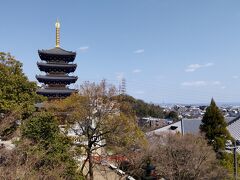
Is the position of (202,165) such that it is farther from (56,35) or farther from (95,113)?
(56,35)

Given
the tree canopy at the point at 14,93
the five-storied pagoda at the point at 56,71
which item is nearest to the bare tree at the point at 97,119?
the tree canopy at the point at 14,93

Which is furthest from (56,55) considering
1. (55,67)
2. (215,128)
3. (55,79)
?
(215,128)

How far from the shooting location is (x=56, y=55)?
113 feet

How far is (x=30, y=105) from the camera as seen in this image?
16250 mm

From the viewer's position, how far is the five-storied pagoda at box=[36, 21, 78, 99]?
109 ft

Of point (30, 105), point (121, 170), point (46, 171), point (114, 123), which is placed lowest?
point (121, 170)

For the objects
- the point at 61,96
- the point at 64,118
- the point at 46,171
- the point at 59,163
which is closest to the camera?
the point at 46,171

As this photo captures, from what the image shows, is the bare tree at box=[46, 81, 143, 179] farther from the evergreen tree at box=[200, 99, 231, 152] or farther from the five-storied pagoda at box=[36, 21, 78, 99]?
the five-storied pagoda at box=[36, 21, 78, 99]

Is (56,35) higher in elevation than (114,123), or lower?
higher

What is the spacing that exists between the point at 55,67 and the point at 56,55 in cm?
149

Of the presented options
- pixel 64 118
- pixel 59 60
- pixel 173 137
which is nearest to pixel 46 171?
pixel 64 118

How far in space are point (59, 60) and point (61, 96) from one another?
5.04 meters

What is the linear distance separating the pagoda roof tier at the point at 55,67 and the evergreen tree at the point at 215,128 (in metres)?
18.4

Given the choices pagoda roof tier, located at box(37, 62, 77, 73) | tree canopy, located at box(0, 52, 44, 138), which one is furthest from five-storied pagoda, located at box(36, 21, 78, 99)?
tree canopy, located at box(0, 52, 44, 138)
